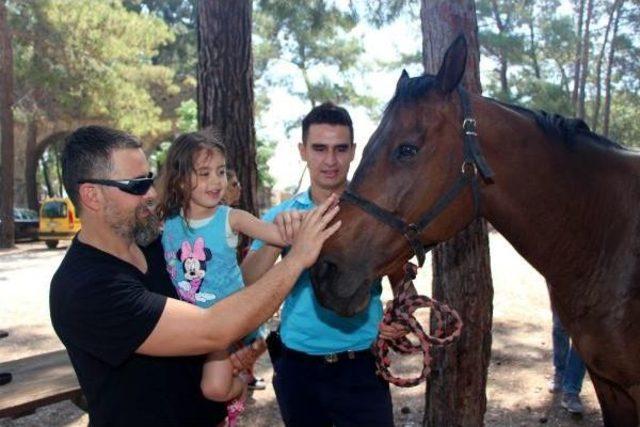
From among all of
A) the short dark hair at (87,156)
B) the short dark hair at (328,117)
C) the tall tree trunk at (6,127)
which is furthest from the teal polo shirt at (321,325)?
the tall tree trunk at (6,127)

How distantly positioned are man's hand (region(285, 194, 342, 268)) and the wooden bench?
2.22m

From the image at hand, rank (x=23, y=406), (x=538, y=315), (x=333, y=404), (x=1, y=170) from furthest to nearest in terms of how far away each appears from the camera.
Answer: (x=1, y=170) → (x=538, y=315) → (x=23, y=406) → (x=333, y=404)

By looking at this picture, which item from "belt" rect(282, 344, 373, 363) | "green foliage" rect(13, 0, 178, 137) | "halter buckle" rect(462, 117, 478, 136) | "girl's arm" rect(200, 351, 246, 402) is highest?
A: "green foliage" rect(13, 0, 178, 137)

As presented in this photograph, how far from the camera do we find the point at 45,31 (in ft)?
68.3

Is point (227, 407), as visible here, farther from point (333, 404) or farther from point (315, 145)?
point (315, 145)

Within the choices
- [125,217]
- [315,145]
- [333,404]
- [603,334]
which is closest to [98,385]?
[125,217]

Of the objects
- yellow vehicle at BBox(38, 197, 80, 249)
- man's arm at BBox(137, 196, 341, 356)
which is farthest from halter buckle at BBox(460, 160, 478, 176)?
yellow vehicle at BBox(38, 197, 80, 249)

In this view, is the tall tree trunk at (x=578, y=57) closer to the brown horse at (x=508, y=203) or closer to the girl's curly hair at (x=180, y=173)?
the brown horse at (x=508, y=203)

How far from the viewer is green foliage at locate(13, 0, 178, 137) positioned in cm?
2070

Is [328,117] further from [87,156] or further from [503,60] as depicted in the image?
[503,60]

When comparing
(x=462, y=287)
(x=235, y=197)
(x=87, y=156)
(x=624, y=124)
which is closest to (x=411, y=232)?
(x=87, y=156)

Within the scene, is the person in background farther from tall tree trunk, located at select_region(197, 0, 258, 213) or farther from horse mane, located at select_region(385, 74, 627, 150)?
horse mane, located at select_region(385, 74, 627, 150)

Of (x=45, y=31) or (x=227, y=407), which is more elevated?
(x=45, y=31)

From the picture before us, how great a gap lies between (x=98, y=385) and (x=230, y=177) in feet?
7.18
